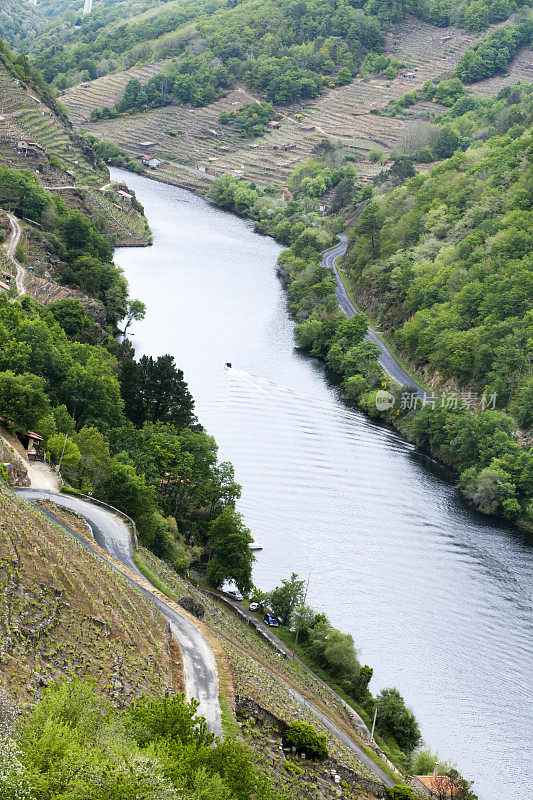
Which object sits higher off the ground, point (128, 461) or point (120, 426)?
point (128, 461)

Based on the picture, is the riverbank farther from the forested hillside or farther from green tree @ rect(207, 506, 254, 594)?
green tree @ rect(207, 506, 254, 594)

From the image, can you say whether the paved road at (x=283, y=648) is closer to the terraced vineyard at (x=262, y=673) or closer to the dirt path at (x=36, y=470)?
the terraced vineyard at (x=262, y=673)

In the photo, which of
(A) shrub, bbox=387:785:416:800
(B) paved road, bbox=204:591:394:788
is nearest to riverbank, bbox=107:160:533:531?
(B) paved road, bbox=204:591:394:788

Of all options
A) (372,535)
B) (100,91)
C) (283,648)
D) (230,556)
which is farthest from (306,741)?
(100,91)

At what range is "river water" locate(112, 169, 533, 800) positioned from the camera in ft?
151

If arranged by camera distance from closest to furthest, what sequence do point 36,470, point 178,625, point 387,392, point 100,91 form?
point 178,625 < point 36,470 < point 387,392 < point 100,91

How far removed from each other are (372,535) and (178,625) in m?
25.3

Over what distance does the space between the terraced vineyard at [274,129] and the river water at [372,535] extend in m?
61.3

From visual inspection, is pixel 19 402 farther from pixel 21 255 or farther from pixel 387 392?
pixel 387 392

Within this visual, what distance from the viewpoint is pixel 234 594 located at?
169 feet

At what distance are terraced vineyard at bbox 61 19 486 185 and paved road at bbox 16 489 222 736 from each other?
358 feet

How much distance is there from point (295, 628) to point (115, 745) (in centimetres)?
2619

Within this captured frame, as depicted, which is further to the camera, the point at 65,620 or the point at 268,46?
the point at 268,46

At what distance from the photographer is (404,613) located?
5228cm
